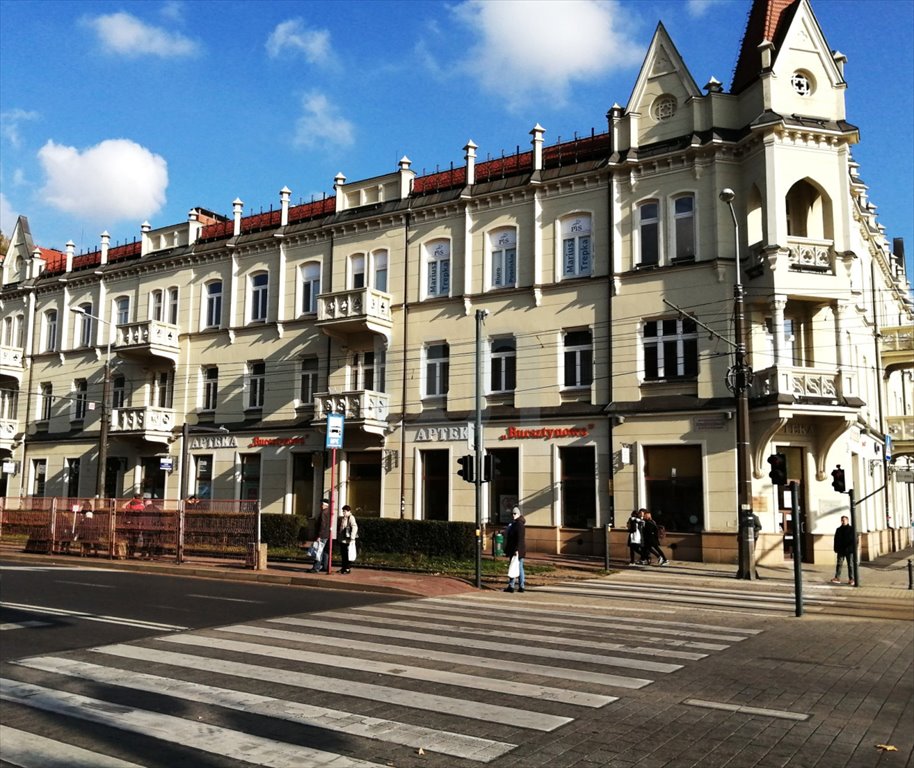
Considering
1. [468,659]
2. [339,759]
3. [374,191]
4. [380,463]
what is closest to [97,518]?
[380,463]

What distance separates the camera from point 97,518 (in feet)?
84.9

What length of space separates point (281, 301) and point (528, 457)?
1303 centimetres

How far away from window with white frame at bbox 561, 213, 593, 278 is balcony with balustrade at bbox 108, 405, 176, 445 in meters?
19.1

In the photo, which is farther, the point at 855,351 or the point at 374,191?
the point at 374,191

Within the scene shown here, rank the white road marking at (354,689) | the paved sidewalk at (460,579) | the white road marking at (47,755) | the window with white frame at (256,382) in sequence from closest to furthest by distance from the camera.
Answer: the white road marking at (47,755), the white road marking at (354,689), the paved sidewalk at (460,579), the window with white frame at (256,382)

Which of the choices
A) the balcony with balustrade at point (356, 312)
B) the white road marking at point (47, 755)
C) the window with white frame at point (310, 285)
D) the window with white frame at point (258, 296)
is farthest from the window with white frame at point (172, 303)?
the white road marking at point (47, 755)

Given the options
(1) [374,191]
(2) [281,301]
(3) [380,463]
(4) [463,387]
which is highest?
(1) [374,191]

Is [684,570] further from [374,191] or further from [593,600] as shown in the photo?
[374,191]

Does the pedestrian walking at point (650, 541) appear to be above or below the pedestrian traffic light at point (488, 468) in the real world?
below

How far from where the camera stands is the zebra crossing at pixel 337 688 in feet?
20.0

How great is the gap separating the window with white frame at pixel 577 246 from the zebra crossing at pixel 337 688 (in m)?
16.4

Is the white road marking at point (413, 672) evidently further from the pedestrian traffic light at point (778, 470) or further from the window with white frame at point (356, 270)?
the window with white frame at point (356, 270)

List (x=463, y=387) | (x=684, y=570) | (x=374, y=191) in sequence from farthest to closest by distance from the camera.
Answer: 1. (x=374, y=191)
2. (x=463, y=387)
3. (x=684, y=570)

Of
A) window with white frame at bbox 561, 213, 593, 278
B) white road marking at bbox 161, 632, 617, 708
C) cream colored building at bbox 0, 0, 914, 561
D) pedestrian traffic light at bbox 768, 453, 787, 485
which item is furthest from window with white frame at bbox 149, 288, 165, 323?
white road marking at bbox 161, 632, 617, 708
